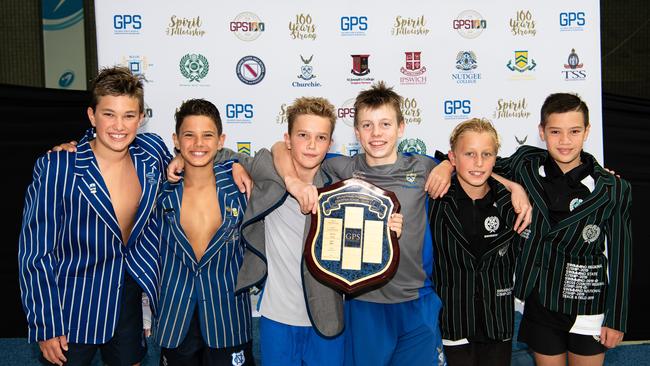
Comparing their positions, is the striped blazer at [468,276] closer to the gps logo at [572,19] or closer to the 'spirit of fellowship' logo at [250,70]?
the 'spirit of fellowship' logo at [250,70]

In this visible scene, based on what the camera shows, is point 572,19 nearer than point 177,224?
No

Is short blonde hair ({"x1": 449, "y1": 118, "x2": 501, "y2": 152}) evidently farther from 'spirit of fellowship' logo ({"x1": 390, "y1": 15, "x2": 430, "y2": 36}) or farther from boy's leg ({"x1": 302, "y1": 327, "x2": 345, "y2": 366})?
'spirit of fellowship' logo ({"x1": 390, "y1": 15, "x2": 430, "y2": 36})

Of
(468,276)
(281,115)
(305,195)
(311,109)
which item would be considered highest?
(281,115)

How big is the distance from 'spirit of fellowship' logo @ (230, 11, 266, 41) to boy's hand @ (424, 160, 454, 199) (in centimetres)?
273

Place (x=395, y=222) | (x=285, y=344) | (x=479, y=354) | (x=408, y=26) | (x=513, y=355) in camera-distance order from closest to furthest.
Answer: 1. (x=395, y=222)
2. (x=285, y=344)
3. (x=479, y=354)
4. (x=513, y=355)
5. (x=408, y=26)

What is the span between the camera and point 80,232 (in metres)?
2.48

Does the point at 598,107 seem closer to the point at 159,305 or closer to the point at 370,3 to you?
the point at 370,3

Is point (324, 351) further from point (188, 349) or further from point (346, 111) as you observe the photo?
point (346, 111)

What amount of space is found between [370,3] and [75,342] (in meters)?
3.56

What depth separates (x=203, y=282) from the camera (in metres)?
2.53

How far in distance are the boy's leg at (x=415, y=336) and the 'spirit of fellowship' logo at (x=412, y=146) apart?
8.27 ft

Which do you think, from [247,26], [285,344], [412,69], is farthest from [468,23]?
[285,344]

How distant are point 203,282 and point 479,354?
4.50 ft

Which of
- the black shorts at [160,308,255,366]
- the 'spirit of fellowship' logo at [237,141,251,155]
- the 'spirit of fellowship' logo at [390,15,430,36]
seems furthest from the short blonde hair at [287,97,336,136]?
the 'spirit of fellowship' logo at [390,15,430,36]
